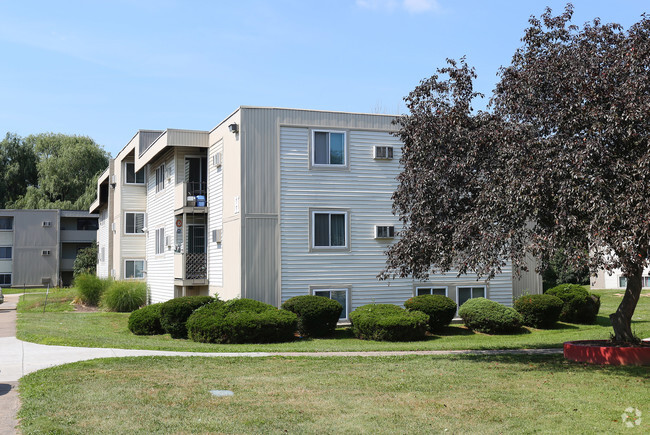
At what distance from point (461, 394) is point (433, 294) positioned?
1256 cm

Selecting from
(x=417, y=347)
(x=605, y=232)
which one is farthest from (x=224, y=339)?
(x=605, y=232)

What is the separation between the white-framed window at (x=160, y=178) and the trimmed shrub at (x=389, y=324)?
41.3 ft

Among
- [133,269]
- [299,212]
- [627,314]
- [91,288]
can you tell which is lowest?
[91,288]

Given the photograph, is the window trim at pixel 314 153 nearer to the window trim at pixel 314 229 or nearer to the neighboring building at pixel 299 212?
the neighboring building at pixel 299 212

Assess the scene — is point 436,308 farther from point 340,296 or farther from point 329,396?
point 329,396

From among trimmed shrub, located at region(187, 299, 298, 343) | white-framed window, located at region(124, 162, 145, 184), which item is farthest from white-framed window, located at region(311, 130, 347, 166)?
white-framed window, located at region(124, 162, 145, 184)

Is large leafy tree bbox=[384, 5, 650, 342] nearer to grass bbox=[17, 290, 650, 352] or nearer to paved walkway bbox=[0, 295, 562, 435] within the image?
paved walkway bbox=[0, 295, 562, 435]

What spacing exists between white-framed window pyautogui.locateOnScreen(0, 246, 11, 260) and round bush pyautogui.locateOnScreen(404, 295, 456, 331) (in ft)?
148

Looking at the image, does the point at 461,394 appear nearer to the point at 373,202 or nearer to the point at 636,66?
the point at 636,66

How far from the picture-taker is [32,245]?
2158 inches

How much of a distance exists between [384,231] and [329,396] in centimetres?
1280

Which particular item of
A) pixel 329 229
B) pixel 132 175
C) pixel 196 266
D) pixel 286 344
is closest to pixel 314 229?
pixel 329 229

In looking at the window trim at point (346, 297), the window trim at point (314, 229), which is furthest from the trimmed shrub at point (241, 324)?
the window trim at point (314, 229)

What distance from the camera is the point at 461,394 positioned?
9.84m
